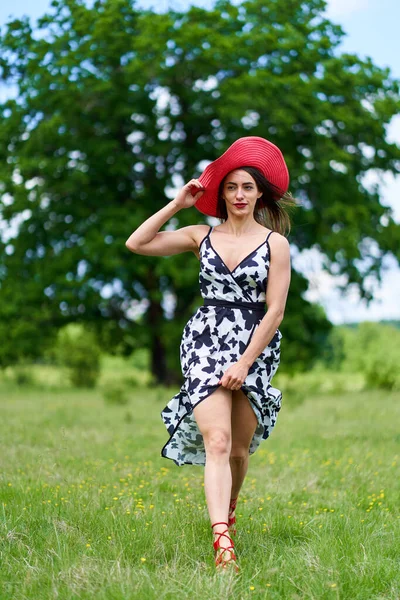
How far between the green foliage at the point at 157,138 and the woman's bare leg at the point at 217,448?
46.7ft

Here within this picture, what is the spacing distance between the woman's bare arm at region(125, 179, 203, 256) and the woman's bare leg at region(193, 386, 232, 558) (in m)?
1.01

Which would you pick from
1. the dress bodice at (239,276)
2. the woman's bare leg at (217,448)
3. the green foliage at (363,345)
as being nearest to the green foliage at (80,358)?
the green foliage at (363,345)

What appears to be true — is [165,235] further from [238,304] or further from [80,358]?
[80,358]

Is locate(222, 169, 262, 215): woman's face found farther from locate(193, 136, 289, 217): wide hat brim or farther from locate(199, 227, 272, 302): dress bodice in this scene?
locate(199, 227, 272, 302): dress bodice

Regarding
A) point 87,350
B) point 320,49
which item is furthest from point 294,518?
point 87,350

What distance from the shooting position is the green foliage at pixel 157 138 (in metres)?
19.6

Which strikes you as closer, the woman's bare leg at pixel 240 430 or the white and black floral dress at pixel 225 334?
the white and black floral dress at pixel 225 334

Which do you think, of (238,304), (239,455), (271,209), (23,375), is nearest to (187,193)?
(271,209)

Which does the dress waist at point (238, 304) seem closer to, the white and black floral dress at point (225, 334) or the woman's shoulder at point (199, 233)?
the white and black floral dress at point (225, 334)

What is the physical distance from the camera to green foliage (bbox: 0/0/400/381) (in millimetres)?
19609

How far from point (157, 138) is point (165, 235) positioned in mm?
17392

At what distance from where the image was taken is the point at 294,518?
518cm

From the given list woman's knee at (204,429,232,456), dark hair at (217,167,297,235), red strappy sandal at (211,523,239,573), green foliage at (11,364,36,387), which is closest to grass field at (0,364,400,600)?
red strappy sandal at (211,523,239,573)

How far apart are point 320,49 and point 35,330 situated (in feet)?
37.1
